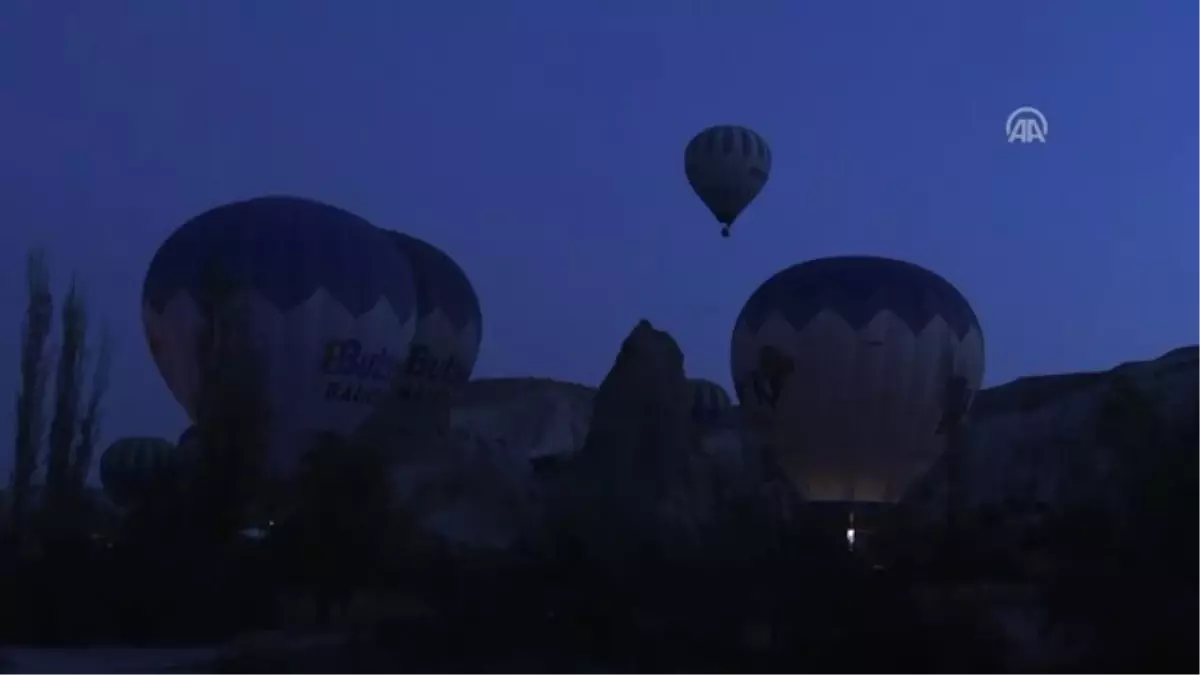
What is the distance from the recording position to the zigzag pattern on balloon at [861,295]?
32781mm

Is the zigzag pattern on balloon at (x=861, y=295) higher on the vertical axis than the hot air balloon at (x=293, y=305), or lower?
higher

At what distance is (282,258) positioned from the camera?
25781 mm

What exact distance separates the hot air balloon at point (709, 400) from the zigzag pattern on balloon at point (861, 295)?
31.8 feet

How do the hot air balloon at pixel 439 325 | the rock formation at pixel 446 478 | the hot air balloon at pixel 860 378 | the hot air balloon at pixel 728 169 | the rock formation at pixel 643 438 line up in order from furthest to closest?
the hot air balloon at pixel 728 169 → the hot air balloon at pixel 860 378 → the hot air balloon at pixel 439 325 → the rock formation at pixel 446 478 → the rock formation at pixel 643 438

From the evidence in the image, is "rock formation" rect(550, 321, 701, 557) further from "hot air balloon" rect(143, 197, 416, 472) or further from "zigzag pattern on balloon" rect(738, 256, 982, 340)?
"zigzag pattern on balloon" rect(738, 256, 982, 340)

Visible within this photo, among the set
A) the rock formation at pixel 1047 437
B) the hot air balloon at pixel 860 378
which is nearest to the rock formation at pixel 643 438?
the rock formation at pixel 1047 437

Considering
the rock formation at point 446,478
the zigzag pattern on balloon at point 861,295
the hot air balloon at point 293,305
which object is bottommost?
the rock formation at point 446,478

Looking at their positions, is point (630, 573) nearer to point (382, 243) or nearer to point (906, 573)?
point (906, 573)

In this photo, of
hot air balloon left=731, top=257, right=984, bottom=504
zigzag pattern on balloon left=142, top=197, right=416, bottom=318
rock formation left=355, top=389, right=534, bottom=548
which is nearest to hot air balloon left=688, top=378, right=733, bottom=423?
hot air balloon left=731, top=257, right=984, bottom=504

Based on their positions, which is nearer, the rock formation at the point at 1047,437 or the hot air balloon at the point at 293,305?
the rock formation at the point at 1047,437

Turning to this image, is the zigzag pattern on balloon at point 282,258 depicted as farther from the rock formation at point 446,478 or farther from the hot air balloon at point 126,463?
the hot air balloon at point 126,463

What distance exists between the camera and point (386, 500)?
60.7 ft

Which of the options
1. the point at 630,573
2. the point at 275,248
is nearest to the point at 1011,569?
the point at 630,573

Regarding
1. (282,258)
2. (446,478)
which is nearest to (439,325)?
(446,478)
